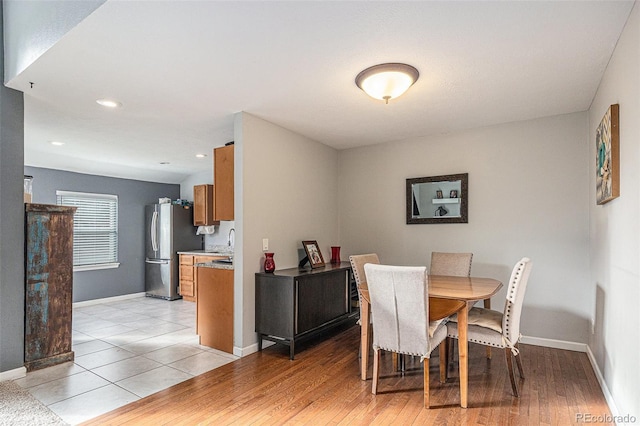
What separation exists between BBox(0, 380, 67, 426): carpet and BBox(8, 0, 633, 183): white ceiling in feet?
7.94

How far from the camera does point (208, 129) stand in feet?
13.8

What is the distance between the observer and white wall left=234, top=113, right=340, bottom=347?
3.59 metres

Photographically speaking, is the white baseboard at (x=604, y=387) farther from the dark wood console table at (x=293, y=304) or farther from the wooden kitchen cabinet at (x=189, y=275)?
the wooden kitchen cabinet at (x=189, y=275)

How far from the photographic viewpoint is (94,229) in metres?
6.23

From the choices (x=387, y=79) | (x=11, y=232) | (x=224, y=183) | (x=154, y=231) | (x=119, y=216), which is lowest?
(x=154, y=231)

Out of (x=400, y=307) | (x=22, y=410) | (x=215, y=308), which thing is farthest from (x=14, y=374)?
(x=400, y=307)

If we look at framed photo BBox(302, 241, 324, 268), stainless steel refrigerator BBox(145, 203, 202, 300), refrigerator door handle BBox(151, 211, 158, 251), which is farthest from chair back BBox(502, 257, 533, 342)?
refrigerator door handle BBox(151, 211, 158, 251)

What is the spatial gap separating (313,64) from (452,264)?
8.29ft

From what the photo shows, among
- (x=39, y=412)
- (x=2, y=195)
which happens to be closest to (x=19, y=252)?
(x=2, y=195)

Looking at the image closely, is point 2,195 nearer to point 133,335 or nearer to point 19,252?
point 19,252

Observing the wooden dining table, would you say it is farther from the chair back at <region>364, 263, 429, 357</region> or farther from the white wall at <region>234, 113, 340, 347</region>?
the white wall at <region>234, 113, 340, 347</region>

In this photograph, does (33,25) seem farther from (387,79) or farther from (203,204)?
(203,204)

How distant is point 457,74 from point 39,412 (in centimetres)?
385

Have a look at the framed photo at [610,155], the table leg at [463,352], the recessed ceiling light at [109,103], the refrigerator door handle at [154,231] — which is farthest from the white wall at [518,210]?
the refrigerator door handle at [154,231]
